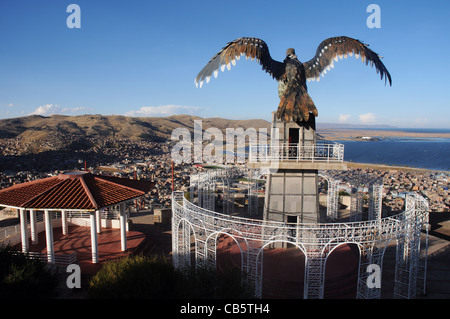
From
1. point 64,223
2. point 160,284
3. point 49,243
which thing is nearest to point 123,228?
point 49,243

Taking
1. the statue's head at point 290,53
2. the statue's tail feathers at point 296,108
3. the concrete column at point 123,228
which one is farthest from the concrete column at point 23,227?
the statue's head at point 290,53

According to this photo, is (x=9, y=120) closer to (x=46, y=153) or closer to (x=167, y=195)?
(x=46, y=153)

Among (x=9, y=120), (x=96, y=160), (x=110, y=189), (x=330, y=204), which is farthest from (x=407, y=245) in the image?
(x=9, y=120)

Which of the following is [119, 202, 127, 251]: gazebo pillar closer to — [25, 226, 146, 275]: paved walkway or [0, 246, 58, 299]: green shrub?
[25, 226, 146, 275]: paved walkway

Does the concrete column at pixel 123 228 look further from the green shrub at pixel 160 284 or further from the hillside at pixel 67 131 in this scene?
the hillside at pixel 67 131

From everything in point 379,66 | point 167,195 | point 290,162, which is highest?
point 379,66

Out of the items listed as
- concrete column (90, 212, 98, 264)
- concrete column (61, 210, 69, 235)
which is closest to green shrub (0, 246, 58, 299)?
concrete column (90, 212, 98, 264)
